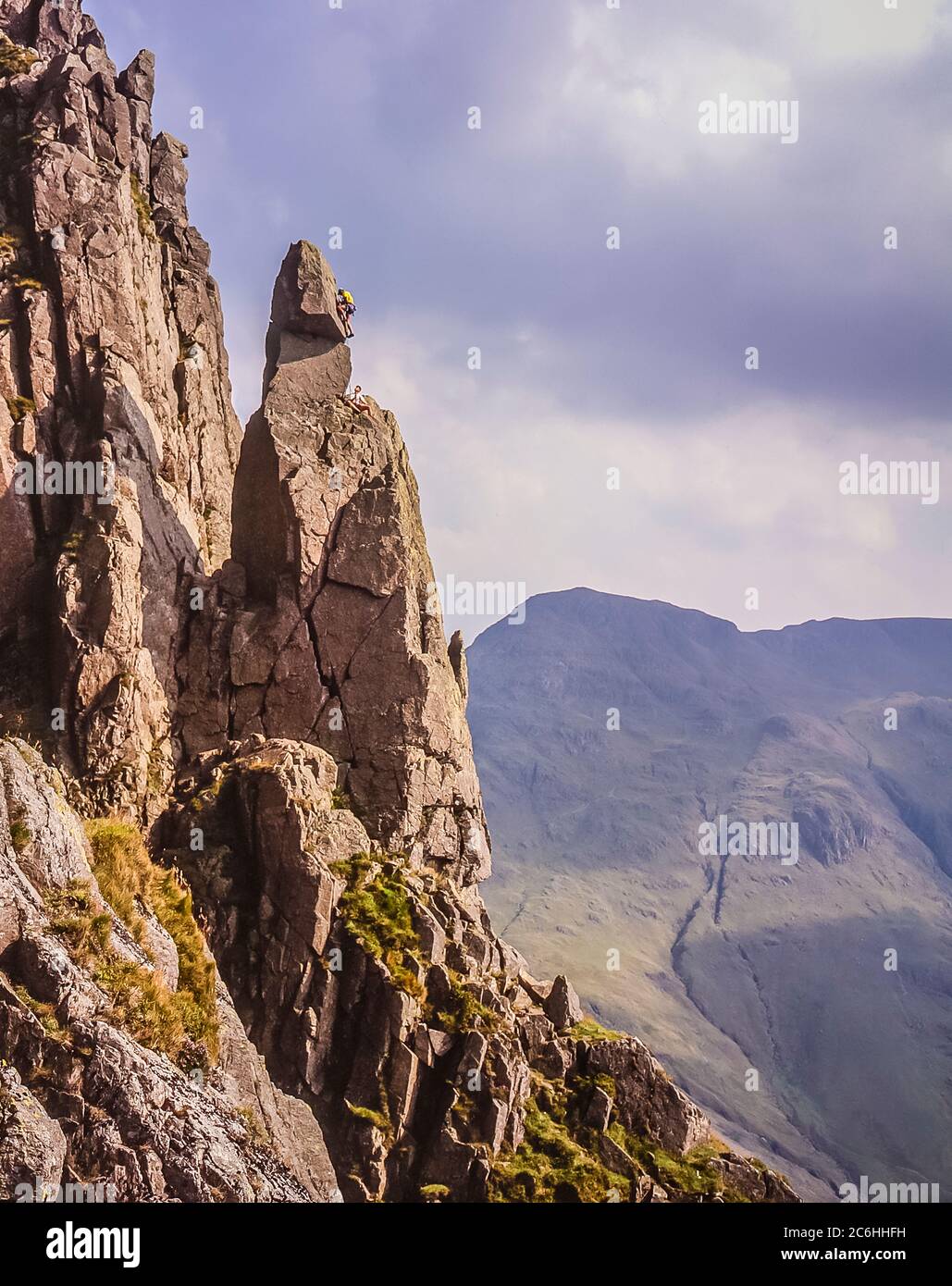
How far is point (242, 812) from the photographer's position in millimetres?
31203

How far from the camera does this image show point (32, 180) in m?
41.2

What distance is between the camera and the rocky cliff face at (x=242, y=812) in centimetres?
1642

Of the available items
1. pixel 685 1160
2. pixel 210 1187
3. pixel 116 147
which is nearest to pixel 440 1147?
pixel 685 1160

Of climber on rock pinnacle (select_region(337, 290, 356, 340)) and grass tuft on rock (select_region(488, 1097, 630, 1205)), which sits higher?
climber on rock pinnacle (select_region(337, 290, 356, 340))

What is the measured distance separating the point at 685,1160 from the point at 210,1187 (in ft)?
69.1

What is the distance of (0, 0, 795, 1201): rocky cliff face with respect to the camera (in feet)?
53.9

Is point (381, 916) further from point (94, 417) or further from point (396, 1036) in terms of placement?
point (94, 417)

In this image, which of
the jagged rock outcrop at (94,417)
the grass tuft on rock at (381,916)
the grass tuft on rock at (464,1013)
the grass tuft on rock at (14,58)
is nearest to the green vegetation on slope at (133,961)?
the grass tuft on rock at (381,916)

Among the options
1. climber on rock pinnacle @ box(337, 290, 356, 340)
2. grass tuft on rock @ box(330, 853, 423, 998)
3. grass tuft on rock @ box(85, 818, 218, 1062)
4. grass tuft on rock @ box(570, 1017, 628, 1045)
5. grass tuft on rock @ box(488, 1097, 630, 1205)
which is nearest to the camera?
grass tuft on rock @ box(85, 818, 218, 1062)

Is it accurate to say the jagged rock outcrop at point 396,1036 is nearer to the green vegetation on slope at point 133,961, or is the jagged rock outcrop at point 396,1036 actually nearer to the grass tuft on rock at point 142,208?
the green vegetation on slope at point 133,961

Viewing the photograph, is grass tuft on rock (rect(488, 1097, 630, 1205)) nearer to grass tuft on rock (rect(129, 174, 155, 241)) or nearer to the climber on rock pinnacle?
the climber on rock pinnacle

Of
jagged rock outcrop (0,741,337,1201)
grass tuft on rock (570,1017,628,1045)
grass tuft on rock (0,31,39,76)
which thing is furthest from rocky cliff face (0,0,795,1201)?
grass tuft on rock (0,31,39,76)
